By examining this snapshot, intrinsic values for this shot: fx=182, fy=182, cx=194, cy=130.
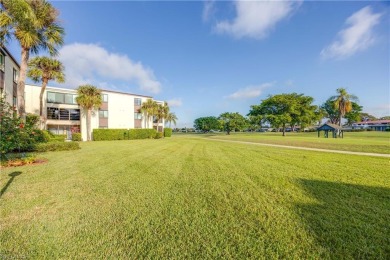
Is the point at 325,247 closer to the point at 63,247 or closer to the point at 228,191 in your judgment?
the point at 228,191

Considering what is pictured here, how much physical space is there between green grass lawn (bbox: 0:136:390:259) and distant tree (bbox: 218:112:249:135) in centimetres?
6454

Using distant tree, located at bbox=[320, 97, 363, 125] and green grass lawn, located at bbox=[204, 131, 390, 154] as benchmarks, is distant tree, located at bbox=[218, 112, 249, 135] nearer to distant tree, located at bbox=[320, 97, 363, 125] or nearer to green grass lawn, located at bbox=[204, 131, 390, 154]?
distant tree, located at bbox=[320, 97, 363, 125]

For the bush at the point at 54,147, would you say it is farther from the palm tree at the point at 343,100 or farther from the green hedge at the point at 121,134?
the palm tree at the point at 343,100

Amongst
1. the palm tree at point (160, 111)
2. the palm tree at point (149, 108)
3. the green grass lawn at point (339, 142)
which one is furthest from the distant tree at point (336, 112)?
the palm tree at point (149, 108)

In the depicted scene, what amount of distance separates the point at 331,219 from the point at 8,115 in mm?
12326

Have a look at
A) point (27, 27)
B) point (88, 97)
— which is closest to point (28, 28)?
point (27, 27)

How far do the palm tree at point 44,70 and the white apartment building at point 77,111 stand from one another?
16.4 ft

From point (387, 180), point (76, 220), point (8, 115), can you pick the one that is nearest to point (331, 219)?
point (387, 180)

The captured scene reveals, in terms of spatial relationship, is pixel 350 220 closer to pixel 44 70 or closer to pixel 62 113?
pixel 44 70

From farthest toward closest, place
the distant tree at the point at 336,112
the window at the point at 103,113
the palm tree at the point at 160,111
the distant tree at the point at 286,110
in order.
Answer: the distant tree at the point at 336,112 < the distant tree at the point at 286,110 < the palm tree at the point at 160,111 < the window at the point at 103,113

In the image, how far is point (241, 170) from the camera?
8.01m

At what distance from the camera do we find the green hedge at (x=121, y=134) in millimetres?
32062

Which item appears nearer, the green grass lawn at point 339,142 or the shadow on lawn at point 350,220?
the shadow on lawn at point 350,220

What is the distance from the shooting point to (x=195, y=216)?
3.86m
